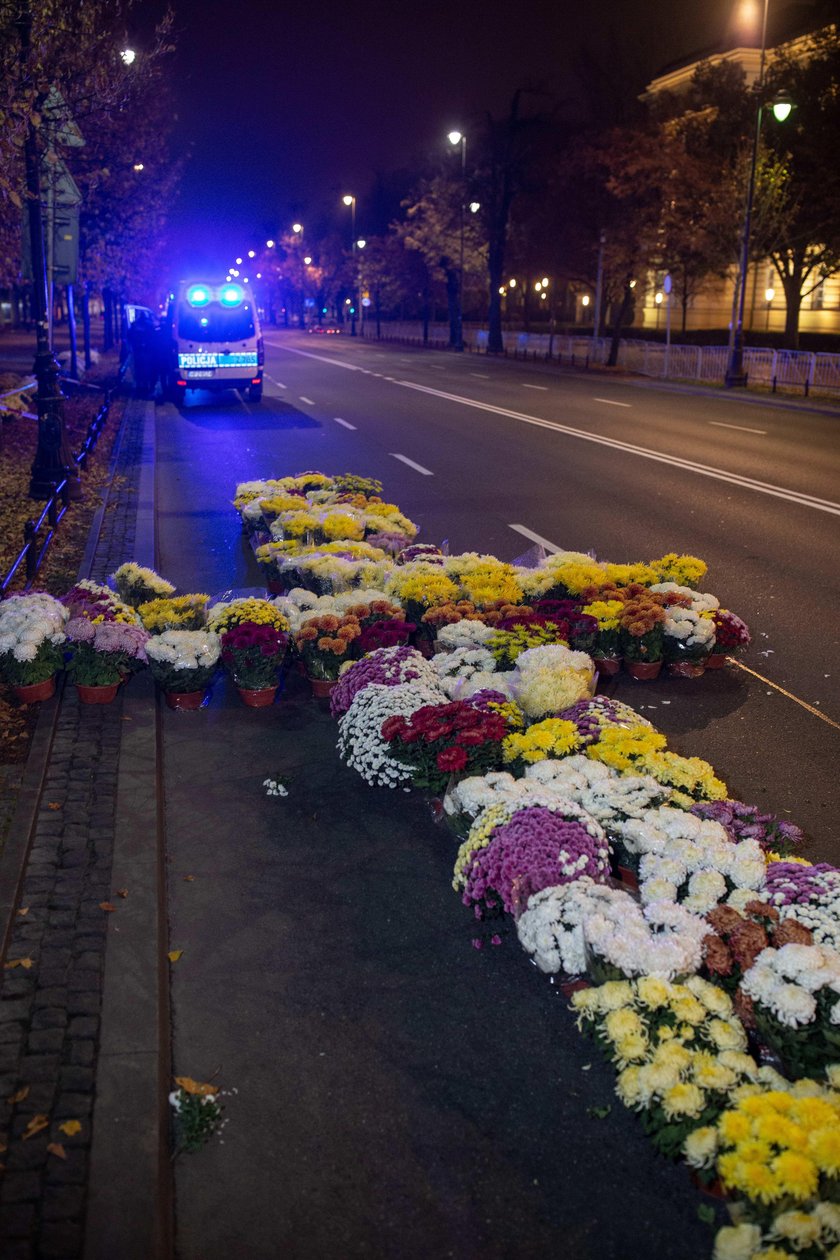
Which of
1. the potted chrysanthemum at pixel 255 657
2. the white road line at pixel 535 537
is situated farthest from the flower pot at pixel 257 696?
the white road line at pixel 535 537

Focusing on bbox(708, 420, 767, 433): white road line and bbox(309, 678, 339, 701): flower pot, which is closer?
bbox(309, 678, 339, 701): flower pot

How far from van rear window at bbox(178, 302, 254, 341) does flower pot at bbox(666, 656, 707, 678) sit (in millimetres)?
21231

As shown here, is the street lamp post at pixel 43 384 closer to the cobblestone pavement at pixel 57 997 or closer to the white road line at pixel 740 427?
the cobblestone pavement at pixel 57 997

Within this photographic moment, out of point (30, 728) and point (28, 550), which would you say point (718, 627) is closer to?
point (30, 728)

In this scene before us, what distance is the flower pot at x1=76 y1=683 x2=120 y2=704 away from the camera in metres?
7.02

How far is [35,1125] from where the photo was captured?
3.33 metres

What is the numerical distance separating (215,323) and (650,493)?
1541 cm

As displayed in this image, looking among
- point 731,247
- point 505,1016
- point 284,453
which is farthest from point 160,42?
point 731,247

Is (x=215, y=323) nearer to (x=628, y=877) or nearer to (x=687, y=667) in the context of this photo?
(x=687, y=667)

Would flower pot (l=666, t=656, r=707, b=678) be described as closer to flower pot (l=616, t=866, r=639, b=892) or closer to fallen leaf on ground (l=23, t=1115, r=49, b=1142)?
flower pot (l=616, t=866, r=639, b=892)

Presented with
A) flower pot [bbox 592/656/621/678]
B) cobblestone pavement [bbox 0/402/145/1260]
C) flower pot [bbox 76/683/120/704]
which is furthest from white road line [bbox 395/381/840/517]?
cobblestone pavement [bbox 0/402/145/1260]

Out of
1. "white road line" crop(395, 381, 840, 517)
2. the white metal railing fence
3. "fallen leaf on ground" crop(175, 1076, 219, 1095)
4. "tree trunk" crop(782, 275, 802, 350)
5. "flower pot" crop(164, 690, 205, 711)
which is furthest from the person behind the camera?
"tree trunk" crop(782, 275, 802, 350)

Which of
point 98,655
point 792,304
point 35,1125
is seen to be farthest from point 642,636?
point 792,304

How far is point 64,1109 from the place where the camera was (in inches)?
135
